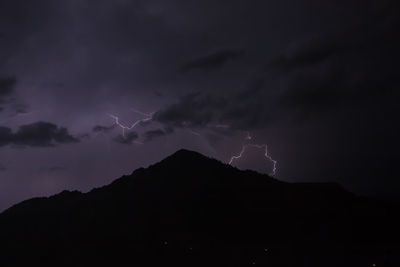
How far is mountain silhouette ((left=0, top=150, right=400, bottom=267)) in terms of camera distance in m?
58.4

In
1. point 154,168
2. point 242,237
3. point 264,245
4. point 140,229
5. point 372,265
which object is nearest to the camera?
point 372,265

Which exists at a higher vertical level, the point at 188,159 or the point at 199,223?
the point at 188,159

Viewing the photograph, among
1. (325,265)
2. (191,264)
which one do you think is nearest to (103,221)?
(191,264)

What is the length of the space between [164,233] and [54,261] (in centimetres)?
1678

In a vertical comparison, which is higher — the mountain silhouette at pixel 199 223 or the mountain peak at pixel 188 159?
the mountain peak at pixel 188 159

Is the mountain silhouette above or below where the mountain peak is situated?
below

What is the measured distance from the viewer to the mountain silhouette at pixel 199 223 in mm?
58375

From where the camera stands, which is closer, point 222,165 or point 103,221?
point 103,221

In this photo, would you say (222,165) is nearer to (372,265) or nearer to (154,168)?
(154,168)

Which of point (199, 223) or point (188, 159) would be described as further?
point (188, 159)

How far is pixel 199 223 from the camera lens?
7144cm

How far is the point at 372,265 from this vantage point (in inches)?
1671

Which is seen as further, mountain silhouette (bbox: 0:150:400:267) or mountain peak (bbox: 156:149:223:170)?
mountain peak (bbox: 156:149:223:170)

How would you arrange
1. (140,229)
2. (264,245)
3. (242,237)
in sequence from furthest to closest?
(140,229) → (242,237) → (264,245)
